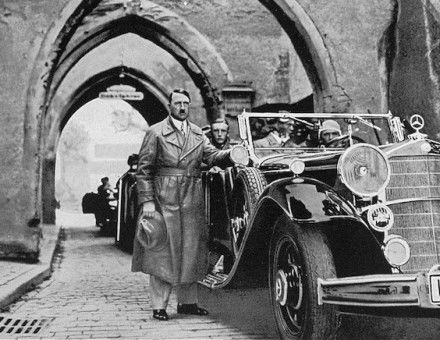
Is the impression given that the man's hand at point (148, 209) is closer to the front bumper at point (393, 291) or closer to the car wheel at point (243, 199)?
the car wheel at point (243, 199)

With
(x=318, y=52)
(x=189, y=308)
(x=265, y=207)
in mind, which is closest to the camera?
(x=265, y=207)

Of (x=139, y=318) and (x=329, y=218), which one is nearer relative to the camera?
(x=329, y=218)

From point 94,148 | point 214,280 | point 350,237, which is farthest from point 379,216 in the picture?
point 94,148

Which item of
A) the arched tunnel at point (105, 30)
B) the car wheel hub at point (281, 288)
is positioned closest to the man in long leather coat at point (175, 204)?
the car wheel hub at point (281, 288)

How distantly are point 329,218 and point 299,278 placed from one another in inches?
16.8

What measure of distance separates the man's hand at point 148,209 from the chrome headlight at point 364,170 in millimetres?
1616

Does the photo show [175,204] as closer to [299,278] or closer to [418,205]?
[299,278]

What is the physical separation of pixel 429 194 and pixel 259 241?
111 centimetres

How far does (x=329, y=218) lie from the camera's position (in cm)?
289

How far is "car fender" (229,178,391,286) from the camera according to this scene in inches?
114

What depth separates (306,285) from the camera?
2.91 meters

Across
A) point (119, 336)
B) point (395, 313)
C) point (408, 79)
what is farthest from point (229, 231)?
point (408, 79)

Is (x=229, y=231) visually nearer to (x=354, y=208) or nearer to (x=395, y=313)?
(x=354, y=208)

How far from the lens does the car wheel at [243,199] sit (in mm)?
3879
